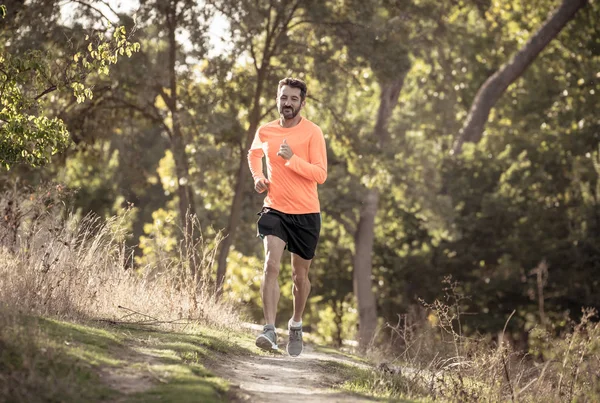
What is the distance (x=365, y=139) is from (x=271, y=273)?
13.4 metres

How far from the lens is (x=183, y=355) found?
727cm

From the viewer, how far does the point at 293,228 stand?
8.08m

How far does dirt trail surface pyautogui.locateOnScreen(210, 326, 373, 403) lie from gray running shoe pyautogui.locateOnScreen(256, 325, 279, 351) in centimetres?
16

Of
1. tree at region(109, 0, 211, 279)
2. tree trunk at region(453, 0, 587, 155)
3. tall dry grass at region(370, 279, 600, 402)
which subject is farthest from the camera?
tree trunk at region(453, 0, 587, 155)

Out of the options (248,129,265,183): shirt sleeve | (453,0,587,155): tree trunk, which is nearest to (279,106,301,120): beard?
(248,129,265,183): shirt sleeve

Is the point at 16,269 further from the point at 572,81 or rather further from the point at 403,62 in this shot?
the point at 572,81

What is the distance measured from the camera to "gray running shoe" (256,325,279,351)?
798 centimetres

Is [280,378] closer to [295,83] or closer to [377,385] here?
[377,385]

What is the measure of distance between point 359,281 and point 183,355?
63.8 feet

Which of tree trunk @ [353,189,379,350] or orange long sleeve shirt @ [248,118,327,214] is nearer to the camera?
orange long sleeve shirt @ [248,118,327,214]

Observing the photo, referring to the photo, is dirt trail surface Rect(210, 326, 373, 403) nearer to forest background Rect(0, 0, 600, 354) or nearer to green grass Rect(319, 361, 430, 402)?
green grass Rect(319, 361, 430, 402)

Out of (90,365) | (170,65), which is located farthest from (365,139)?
(90,365)

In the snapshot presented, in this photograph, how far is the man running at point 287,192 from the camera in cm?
797

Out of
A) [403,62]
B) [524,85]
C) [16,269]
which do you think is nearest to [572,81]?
[524,85]
